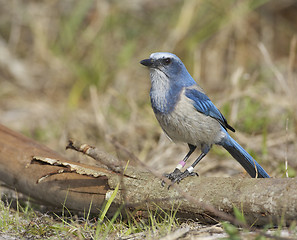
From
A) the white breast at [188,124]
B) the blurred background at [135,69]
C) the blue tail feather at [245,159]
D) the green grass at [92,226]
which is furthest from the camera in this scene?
the blurred background at [135,69]

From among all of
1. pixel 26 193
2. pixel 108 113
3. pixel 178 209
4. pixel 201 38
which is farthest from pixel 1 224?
pixel 201 38

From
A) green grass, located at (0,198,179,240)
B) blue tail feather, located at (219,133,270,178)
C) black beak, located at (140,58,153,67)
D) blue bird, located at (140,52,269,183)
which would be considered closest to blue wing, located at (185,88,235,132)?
blue bird, located at (140,52,269,183)

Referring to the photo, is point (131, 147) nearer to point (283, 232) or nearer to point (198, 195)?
point (198, 195)

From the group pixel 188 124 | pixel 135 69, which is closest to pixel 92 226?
pixel 188 124

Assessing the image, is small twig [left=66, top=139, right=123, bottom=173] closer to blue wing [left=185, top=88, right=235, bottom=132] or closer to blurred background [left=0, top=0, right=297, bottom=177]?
blue wing [left=185, top=88, right=235, bottom=132]

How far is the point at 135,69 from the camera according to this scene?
6.90m

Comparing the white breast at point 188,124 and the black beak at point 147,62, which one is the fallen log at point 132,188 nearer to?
the white breast at point 188,124

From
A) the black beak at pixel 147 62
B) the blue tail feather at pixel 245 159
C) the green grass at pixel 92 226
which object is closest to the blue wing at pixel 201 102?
the blue tail feather at pixel 245 159

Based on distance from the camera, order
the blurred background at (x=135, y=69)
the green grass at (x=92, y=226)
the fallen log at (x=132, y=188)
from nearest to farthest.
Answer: the fallen log at (x=132, y=188)
the green grass at (x=92, y=226)
the blurred background at (x=135, y=69)

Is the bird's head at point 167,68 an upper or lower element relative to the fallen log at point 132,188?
upper

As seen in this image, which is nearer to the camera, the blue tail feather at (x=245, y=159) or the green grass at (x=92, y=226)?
the green grass at (x=92, y=226)

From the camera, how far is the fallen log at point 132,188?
7.39 ft

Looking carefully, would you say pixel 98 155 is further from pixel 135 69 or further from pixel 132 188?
Result: pixel 135 69

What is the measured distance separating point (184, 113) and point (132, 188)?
670mm
